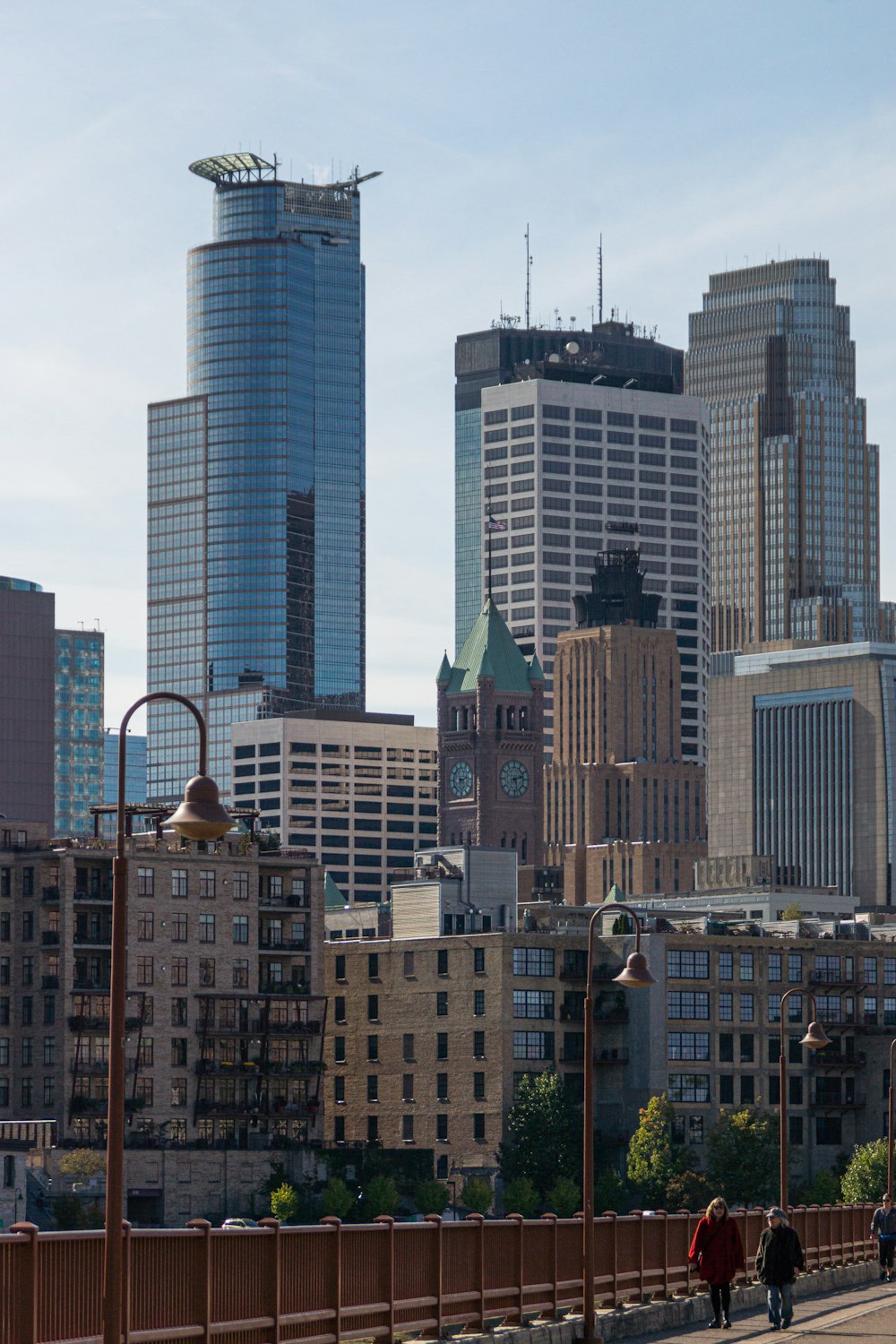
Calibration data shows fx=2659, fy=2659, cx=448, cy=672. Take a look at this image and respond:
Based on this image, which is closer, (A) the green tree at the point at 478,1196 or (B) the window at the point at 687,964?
(A) the green tree at the point at 478,1196

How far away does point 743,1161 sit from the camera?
517 ft

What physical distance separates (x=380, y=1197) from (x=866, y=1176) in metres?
28.5

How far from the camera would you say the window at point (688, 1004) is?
168 metres

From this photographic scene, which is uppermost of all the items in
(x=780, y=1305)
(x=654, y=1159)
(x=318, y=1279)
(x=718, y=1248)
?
(x=318, y=1279)

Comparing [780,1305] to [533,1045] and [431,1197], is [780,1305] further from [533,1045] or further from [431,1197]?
A: [533,1045]

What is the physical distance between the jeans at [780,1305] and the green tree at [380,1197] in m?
103

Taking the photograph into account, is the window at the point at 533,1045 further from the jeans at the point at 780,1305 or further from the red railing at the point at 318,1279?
the jeans at the point at 780,1305

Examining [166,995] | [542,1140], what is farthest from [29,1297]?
[542,1140]

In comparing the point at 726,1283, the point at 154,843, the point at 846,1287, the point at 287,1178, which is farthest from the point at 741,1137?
the point at 726,1283

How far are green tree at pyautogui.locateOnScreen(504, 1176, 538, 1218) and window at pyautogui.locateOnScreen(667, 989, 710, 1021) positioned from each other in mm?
17172

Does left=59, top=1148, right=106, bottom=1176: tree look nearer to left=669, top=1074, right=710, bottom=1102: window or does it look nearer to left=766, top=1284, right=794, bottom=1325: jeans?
left=669, top=1074, right=710, bottom=1102: window

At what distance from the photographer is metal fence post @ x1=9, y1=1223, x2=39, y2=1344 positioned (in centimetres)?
3138

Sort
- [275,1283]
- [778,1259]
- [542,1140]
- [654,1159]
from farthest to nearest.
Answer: [542,1140]
[654,1159]
[778,1259]
[275,1283]

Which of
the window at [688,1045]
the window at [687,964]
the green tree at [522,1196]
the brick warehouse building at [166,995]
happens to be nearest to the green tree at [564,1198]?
the green tree at [522,1196]
